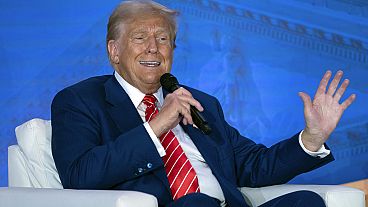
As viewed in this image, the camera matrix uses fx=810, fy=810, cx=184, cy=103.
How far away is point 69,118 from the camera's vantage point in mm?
2479

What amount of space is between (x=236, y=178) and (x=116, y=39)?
62 centimetres

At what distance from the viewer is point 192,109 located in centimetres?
237

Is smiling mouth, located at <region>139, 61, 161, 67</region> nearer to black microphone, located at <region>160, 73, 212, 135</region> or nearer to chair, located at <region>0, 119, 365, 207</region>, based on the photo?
black microphone, located at <region>160, 73, 212, 135</region>

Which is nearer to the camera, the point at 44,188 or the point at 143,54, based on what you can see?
the point at 44,188

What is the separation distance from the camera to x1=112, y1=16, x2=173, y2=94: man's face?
2.65m

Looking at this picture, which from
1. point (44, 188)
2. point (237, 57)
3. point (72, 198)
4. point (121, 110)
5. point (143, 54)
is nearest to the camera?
point (72, 198)

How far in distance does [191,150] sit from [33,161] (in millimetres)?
501

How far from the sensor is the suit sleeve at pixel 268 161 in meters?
2.57

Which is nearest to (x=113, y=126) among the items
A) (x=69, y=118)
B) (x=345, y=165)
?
(x=69, y=118)

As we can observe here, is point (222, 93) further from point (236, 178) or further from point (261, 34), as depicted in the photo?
point (236, 178)

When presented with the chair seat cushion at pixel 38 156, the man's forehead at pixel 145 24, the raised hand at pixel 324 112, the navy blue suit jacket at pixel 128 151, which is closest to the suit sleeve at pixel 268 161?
the navy blue suit jacket at pixel 128 151

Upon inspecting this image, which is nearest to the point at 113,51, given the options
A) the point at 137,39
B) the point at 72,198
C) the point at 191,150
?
the point at 137,39

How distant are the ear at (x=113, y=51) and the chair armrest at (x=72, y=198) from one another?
607mm

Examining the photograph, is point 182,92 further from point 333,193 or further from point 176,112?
point 333,193
